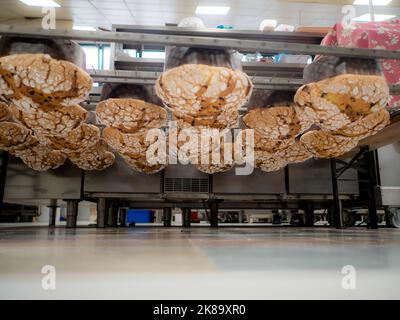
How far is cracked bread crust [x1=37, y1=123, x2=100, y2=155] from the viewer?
2191 millimetres

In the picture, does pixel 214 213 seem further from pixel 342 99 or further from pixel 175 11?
pixel 175 11

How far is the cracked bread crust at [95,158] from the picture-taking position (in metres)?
2.81

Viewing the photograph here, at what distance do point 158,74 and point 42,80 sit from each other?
56 centimetres

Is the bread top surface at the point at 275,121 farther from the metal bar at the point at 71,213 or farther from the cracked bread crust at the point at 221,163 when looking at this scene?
the metal bar at the point at 71,213

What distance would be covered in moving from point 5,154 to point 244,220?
6.14 meters

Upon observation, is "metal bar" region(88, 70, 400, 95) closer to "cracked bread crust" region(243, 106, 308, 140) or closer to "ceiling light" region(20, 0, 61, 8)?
"cracked bread crust" region(243, 106, 308, 140)

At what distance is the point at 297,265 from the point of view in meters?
0.84

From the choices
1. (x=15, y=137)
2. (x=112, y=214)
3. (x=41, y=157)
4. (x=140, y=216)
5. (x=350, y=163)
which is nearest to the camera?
(x=15, y=137)

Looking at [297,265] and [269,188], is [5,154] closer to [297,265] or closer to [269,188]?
[269,188]

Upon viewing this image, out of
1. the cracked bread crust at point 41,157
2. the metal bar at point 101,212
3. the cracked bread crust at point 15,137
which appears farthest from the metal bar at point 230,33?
the metal bar at point 101,212

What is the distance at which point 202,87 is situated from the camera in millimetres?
1415

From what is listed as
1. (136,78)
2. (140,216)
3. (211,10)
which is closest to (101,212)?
(136,78)

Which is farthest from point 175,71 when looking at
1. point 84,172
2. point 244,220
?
point 244,220

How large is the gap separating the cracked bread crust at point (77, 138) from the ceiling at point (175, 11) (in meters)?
4.56
